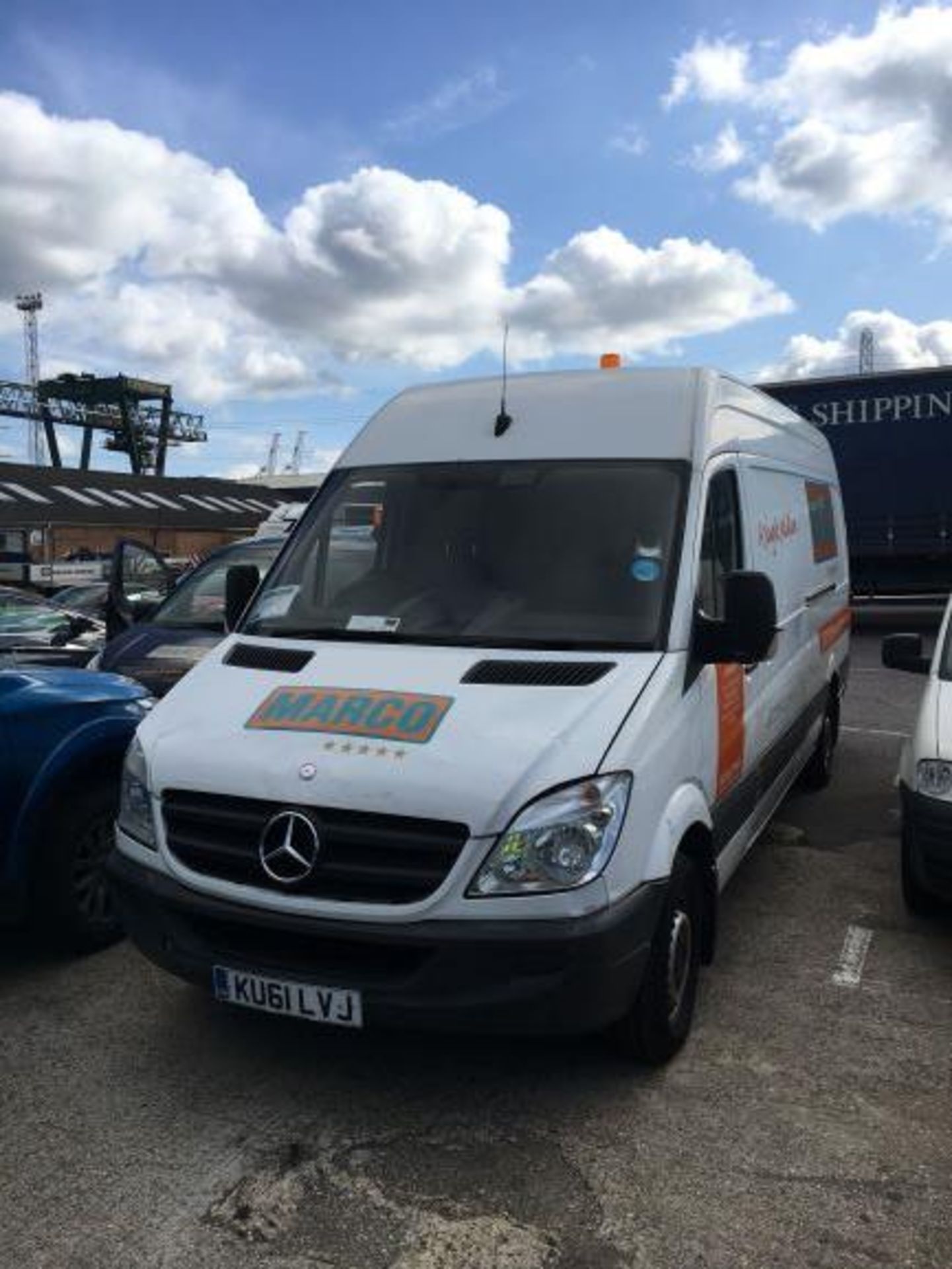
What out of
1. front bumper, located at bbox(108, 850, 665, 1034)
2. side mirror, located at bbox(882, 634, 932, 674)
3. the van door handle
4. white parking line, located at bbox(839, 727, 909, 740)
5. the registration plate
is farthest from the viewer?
white parking line, located at bbox(839, 727, 909, 740)

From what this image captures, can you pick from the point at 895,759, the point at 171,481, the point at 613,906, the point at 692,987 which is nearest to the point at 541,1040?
the point at 692,987

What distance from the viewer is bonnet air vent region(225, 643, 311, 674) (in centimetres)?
384

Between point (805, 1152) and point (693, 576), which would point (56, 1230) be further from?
point (693, 576)

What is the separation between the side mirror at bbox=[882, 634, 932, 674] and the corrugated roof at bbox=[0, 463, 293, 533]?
139ft

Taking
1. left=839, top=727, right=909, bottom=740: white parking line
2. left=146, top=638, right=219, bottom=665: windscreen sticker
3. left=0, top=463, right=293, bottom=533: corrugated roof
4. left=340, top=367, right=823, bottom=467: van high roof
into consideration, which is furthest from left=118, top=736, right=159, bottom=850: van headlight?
left=0, top=463, right=293, bottom=533: corrugated roof

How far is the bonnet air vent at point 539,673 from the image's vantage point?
3.47 m

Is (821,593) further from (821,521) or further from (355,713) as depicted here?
(355,713)

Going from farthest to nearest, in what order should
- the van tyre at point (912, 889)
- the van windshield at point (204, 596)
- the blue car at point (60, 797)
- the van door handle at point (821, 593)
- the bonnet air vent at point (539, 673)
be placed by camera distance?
the van windshield at point (204, 596)
the van door handle at point (821, 593)
the van tyre at point (912, 889)
the blue car at point (60, 797)
the bonnet air vent at point (539, 673)

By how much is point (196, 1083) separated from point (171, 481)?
59.3m

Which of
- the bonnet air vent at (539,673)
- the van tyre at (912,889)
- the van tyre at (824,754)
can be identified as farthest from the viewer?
the van tyre at (824,754)

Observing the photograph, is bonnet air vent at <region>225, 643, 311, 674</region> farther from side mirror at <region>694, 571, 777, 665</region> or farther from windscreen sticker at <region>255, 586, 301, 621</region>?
side mirror at <region>694, 571, 777, 665</region>

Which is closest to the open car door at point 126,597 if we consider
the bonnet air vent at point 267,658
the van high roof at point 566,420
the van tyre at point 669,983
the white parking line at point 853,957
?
the van high roof at point 566,420

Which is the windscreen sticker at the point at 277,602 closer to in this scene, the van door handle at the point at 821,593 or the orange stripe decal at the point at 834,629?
the van door handle at the point at 821,593

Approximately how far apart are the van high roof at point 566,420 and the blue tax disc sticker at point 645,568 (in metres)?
0.49
